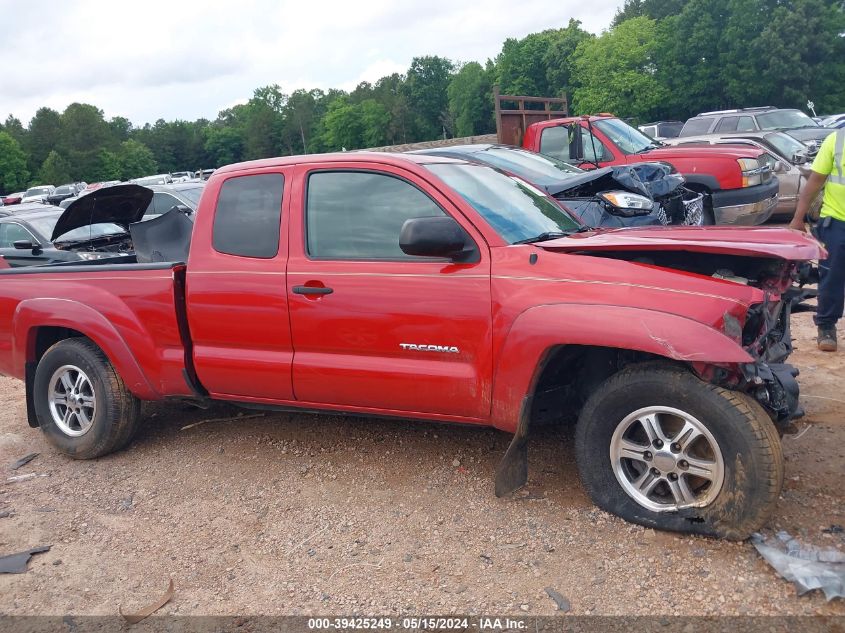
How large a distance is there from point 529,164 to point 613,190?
117cm

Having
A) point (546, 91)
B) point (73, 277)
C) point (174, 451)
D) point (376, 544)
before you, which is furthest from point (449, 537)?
point (546, 91)

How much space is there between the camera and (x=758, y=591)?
2.96 metres

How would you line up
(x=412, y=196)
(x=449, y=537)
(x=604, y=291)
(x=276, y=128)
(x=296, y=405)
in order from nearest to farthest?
(x=604, y=291) → (x=449, y=537) → (x=412, y=196) → (x=296, y=405) → (x=276, y=128)

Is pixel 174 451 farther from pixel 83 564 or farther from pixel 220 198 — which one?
pixel 220 198

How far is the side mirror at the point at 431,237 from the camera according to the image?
3.59 meters

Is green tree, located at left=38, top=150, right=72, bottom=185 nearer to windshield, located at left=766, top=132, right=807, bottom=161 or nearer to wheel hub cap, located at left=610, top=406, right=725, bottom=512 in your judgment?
windshield, located at left=766, top=132, right=807, bottom=161

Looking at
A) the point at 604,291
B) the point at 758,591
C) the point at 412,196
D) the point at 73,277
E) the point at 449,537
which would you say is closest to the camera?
the point at 758,591

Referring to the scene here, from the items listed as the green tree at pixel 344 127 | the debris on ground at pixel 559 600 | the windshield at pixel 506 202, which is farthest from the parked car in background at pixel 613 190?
the green tree at pixel 344 127

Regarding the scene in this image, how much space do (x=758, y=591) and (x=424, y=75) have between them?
105971 mm

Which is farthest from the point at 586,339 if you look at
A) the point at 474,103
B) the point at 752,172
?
the point at 474,103

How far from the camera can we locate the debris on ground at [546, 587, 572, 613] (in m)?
3.01

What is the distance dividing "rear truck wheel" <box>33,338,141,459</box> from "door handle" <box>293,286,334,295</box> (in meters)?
1.63

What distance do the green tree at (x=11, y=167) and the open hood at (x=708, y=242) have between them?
3611 inches

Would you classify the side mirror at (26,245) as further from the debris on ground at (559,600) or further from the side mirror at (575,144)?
the debris on ground at (559,600)
